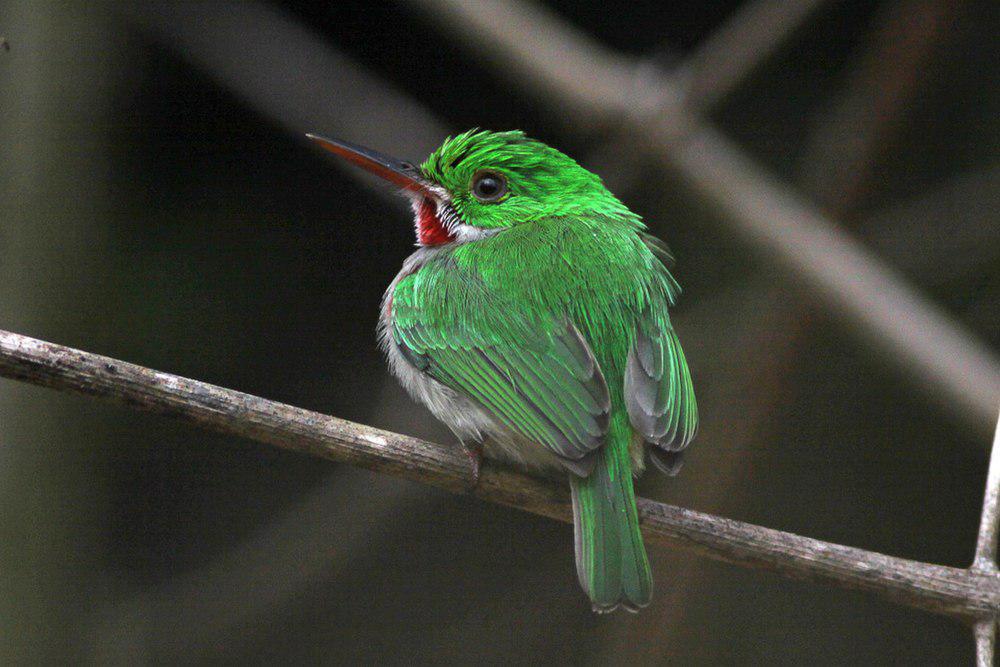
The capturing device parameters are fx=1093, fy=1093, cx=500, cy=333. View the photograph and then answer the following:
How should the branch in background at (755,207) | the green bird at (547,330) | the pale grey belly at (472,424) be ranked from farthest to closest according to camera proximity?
the branch in background at (755,207) → the pale grey belly at (472,424) → the green bird at (547,330)

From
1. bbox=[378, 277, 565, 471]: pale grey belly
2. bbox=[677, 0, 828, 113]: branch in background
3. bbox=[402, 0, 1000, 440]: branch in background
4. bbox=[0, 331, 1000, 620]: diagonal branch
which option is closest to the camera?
bbox=[0, 331, 1000, 620]: diagonal branch

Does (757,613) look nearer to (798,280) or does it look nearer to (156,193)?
(798,280)

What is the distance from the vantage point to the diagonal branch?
2094mm

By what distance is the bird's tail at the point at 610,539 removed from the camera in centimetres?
213

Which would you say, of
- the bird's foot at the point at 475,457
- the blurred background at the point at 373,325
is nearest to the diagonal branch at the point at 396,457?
the bird's foot at the point at 475,457

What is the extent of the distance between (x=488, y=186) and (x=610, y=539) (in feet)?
3.54

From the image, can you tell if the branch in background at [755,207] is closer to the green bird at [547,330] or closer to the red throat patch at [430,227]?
the green bird at [547,330]

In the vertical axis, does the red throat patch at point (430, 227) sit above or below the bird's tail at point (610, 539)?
above

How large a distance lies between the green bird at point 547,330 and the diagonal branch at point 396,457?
0.15 meters

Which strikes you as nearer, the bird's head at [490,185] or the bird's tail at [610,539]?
the bird's tail at [610,539]

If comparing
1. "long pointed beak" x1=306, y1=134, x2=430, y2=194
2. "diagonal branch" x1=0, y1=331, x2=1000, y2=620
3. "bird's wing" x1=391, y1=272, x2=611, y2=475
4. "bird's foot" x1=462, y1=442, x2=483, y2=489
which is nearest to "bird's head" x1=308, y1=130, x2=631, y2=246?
"long pointed beak" x1=306, y1=134, x2=430, y2=194

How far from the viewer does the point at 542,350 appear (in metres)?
2.41

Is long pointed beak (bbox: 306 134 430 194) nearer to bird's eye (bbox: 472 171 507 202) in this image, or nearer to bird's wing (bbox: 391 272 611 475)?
bird's eye (bbox: 472 171 507 202)

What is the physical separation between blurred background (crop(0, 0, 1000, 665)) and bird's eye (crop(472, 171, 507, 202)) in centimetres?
74
